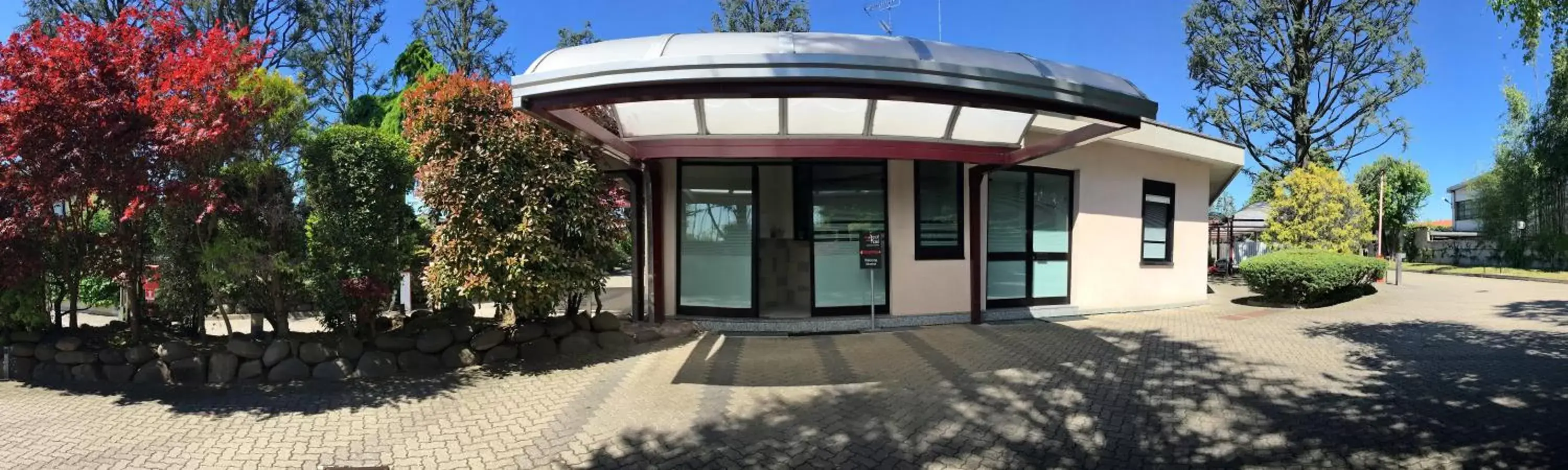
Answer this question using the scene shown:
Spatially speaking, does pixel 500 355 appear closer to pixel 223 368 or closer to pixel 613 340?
pixel 613 340

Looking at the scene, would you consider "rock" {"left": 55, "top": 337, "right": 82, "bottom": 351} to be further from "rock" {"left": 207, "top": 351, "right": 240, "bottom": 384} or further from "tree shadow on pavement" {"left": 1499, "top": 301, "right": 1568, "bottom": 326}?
"tree shadow on pavement" {"left": 1499, "top": 301, "right": 1568, "bottom": 326}

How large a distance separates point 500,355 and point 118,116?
11.6 feet

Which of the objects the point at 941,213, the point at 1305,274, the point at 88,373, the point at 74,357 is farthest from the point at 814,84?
the point at 1305,274

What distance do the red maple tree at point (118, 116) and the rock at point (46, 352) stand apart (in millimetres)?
884

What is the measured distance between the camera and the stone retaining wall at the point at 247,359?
5.80 metres

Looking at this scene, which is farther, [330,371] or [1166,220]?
[1166,220]

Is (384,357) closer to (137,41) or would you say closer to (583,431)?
(583,431)

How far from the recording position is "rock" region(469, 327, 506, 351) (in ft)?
21.1

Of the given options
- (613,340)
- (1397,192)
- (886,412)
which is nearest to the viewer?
(886,412)

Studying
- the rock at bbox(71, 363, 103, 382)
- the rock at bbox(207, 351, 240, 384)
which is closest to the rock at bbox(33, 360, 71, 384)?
the rock at bbox(71, 363, 103, 382)

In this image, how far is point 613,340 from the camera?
7102 mm

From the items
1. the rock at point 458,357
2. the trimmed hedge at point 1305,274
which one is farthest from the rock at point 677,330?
the trimmed hedge at point 1305,274

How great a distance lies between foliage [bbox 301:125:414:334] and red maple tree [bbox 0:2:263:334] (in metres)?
0.64

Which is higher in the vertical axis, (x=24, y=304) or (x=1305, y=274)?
(x=24, y=304)
